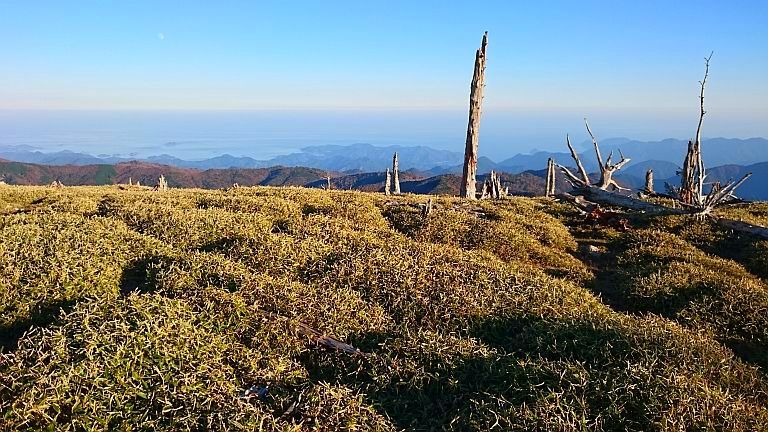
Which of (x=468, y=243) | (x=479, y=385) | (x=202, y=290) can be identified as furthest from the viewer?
(x=468, y=243)

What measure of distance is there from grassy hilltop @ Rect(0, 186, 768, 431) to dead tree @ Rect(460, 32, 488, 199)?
1455 cm

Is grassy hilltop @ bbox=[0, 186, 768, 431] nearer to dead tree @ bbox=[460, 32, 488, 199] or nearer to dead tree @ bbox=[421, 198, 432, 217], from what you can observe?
dead tree @ bbox=[421, 198, 432, 217]

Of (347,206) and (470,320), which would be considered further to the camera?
(347,206)

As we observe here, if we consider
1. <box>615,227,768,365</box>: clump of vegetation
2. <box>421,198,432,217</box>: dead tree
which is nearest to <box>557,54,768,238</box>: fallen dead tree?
<box>615,227,768,365</box>: clump of vegetation

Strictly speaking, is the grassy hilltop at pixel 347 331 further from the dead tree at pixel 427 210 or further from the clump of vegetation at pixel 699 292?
the dead tree at pixel 427 210

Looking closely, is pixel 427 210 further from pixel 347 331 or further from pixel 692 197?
pixel 692 197

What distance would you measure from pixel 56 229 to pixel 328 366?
690 centimetres

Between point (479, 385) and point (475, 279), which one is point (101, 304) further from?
point (475, 279)

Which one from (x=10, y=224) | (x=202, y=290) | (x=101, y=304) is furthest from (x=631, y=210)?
(x=10, y=224)

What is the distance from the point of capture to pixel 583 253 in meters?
13.8

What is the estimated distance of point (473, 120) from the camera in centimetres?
2739

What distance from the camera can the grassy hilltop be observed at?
5.10 meters

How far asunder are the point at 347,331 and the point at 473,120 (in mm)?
22138

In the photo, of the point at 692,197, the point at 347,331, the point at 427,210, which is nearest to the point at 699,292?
the point at 427,210
